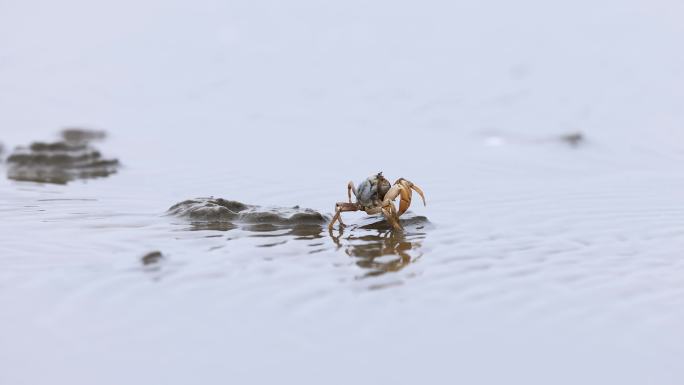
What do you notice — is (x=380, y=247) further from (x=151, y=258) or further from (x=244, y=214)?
(x=151, y=258)

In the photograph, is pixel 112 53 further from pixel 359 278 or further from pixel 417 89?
pixel 359 278

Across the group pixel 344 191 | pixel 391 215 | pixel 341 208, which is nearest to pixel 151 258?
pixel 341 208

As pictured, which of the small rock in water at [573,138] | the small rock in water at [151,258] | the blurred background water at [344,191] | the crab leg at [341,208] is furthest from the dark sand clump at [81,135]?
the small rock in water at [151,258]

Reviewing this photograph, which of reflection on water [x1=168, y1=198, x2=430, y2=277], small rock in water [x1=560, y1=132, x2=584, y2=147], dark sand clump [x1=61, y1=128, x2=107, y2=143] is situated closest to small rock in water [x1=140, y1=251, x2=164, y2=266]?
reflection on water [x1=168, y1=198, x2=430, y2=277]

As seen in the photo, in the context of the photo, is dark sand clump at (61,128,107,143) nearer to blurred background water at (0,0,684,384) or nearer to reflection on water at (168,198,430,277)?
blurred background water at (0,0,684,384)

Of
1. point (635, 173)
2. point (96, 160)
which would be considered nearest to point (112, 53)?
point (96, 160)

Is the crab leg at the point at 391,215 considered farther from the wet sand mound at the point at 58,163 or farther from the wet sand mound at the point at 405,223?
the wet sand mound at the point at 58,163
